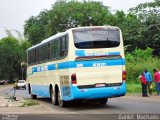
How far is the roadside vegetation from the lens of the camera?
46781 millimetres

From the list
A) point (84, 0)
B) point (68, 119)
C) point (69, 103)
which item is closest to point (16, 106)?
point (69, 103)

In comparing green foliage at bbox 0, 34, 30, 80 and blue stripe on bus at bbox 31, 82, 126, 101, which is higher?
green foliage at bbox 0, 34, 30, 80

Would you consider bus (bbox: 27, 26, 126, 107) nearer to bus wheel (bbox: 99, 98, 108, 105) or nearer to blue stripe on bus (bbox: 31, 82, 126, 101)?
blue stripe on bus (bbox: 31, 82, 126, 101)

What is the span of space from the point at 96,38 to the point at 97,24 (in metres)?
58.7

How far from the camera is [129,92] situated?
34.8 metres

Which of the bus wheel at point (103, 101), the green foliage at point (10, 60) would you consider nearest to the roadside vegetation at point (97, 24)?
the green foliage at point (10, 60)

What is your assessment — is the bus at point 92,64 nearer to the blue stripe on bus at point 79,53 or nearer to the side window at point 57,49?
the blue stripe on bus at point 79,53

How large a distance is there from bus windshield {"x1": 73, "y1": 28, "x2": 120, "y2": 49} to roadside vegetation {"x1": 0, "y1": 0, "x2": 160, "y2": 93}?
14.4 m

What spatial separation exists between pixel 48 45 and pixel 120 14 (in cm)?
5347

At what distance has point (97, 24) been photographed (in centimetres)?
7938

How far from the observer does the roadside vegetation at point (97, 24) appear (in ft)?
153

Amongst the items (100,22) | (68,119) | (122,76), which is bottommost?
(68,119)

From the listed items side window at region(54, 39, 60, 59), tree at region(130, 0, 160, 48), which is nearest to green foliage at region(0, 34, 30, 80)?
tree at region(130, 0, 160, 48)

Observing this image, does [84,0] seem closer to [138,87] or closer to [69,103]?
[138,87]
